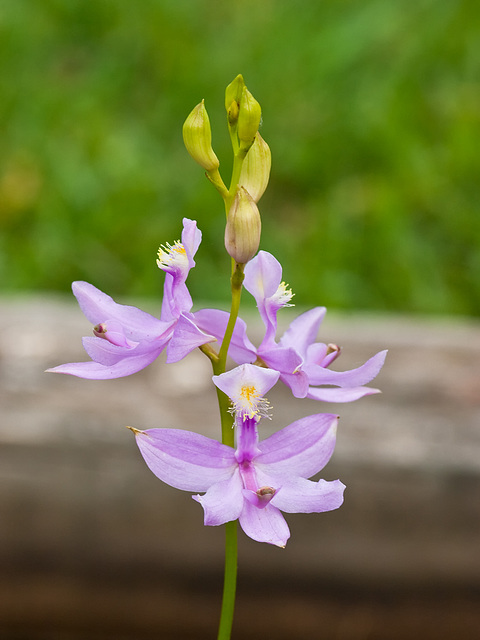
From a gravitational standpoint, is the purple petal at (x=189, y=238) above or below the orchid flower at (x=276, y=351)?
above

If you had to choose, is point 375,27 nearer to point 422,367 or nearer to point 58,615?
point 422,367

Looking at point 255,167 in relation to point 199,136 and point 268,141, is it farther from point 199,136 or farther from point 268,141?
point 268,141

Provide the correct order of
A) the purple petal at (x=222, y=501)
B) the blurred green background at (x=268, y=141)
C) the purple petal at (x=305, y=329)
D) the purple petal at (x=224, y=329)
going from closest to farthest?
the purple petal at (x=222, y=501)
the purple petal at (x=224, y=329)
the purple petal at (x=305, y=329)
the blurred green background at (x=268, y=141)

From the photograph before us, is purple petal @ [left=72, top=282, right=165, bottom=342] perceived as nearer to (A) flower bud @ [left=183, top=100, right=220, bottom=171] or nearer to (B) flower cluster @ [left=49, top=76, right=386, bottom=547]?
(B) flower cluster @ [left=49, top=76, right=386, bottom=547]

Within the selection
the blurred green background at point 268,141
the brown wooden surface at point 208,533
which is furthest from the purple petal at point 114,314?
the blurred green background at point 268,141

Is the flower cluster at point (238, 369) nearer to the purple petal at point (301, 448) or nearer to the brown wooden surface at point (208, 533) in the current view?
the purple petal at point (301, 448)

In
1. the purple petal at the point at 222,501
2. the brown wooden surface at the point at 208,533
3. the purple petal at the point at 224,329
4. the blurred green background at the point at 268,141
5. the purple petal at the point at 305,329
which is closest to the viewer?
the purple petal at the point at 222,501

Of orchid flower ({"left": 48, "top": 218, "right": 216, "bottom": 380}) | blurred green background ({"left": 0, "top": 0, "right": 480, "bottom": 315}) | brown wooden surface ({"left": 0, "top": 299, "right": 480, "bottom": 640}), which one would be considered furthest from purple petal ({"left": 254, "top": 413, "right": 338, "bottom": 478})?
blurred green background ({"left": 0, "top": 0, "right": 480, "bottom": 315})
